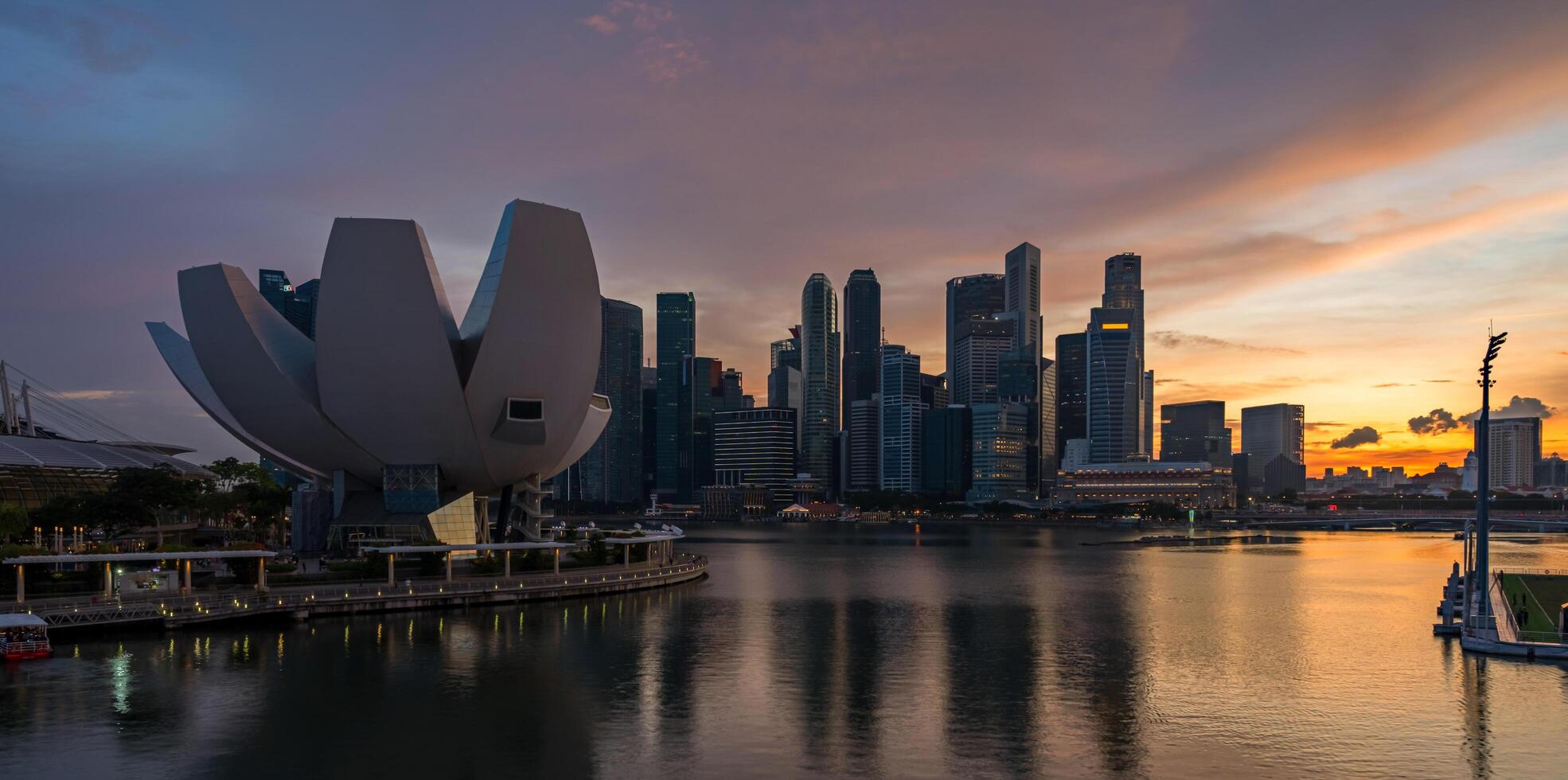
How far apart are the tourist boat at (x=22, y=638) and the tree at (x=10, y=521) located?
71.2 ft

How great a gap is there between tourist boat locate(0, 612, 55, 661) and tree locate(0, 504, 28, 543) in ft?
71.2

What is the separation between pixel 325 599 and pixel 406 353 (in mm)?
16455

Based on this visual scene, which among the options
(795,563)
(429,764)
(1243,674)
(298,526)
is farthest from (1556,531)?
(429,764)

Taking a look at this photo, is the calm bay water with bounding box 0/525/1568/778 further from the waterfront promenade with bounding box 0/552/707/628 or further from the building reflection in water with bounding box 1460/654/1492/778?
the waterfront promenade with bounding box 0/552/707/628

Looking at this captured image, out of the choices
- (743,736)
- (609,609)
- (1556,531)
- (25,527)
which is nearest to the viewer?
(743,736)

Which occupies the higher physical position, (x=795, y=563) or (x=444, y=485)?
(x=444, y=485)

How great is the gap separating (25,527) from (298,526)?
1696cm

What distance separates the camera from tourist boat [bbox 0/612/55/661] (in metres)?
37.4

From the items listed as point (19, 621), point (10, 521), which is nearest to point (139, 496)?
point (10, 521)

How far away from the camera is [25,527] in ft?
191

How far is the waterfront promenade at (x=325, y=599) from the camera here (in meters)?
42.9

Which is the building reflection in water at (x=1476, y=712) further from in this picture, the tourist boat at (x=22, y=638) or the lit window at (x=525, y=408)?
A: the lit window at (x=525, y=408)

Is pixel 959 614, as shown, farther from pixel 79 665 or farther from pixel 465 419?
pixel 79 665

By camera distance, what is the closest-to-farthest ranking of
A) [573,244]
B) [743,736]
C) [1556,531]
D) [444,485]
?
[743,736]
[573,244]
[444,485]
[1556,531]
